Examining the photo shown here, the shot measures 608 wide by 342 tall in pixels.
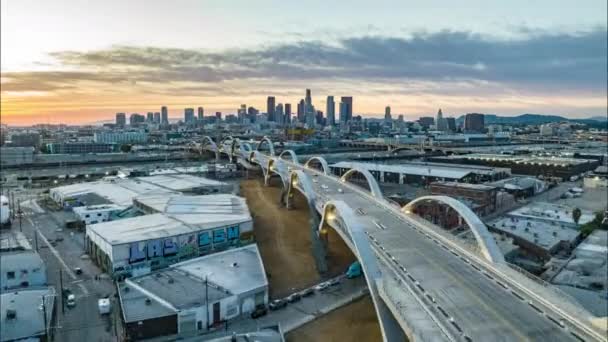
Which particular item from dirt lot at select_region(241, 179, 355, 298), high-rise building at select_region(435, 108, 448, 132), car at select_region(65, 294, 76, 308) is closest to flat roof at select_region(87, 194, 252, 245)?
dirt lot at select_region(241, 179, 355, 298)

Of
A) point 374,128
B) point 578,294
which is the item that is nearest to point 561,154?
point 578,294

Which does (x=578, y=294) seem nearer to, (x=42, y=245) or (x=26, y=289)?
(x=26, y=289)

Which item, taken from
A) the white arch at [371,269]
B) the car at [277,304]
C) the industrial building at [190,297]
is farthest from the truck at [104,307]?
the white arch at [371,269]

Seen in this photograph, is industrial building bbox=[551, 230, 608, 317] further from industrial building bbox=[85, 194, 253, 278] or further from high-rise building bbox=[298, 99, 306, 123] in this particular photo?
high-rise building bbox=[298, 99, 306, 123]

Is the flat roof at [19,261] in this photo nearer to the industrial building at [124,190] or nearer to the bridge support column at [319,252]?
the bridge support column at [319,252]

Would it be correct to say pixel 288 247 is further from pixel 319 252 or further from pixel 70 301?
pixel 70 301
